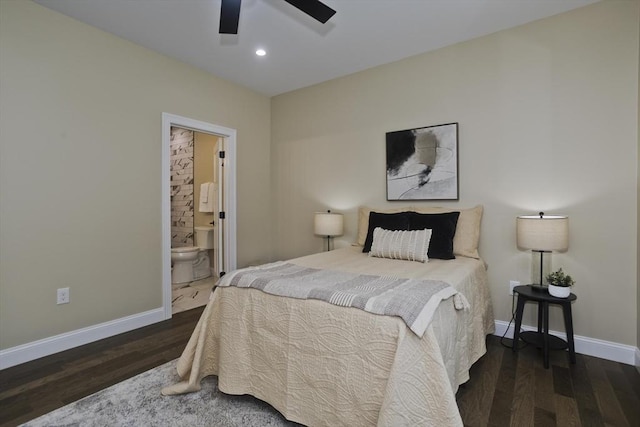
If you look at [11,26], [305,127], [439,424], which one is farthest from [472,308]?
[11,26]

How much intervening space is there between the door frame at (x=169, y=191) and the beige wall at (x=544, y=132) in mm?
1575

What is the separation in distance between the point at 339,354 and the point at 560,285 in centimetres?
182

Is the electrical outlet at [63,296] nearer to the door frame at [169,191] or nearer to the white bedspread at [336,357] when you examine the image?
the door frame at [169,191]

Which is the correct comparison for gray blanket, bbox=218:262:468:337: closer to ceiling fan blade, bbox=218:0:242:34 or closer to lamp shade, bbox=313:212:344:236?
lamp shade, bbox=313:212:344:236

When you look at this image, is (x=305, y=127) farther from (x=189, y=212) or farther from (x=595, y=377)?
(x=595, y=377)

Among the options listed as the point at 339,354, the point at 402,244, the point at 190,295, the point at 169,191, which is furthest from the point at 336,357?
the point at 190,295

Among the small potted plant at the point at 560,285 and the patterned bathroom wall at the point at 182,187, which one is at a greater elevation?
the patterned bathroom wall at the point at 182,187

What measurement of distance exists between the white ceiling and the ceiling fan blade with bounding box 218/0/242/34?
422 millimetres

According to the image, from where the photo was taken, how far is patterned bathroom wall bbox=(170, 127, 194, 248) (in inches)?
213

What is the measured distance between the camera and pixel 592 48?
2.39 m

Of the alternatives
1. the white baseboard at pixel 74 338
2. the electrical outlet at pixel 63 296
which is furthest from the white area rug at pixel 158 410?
the electrical outlet at pixel 63 296

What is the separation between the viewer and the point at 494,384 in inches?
78.2

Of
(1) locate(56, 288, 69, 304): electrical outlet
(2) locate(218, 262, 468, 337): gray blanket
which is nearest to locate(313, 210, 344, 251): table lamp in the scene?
(2) locate(218, 262, 468, 337): gray blanket

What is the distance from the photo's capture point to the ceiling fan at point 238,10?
190cm
